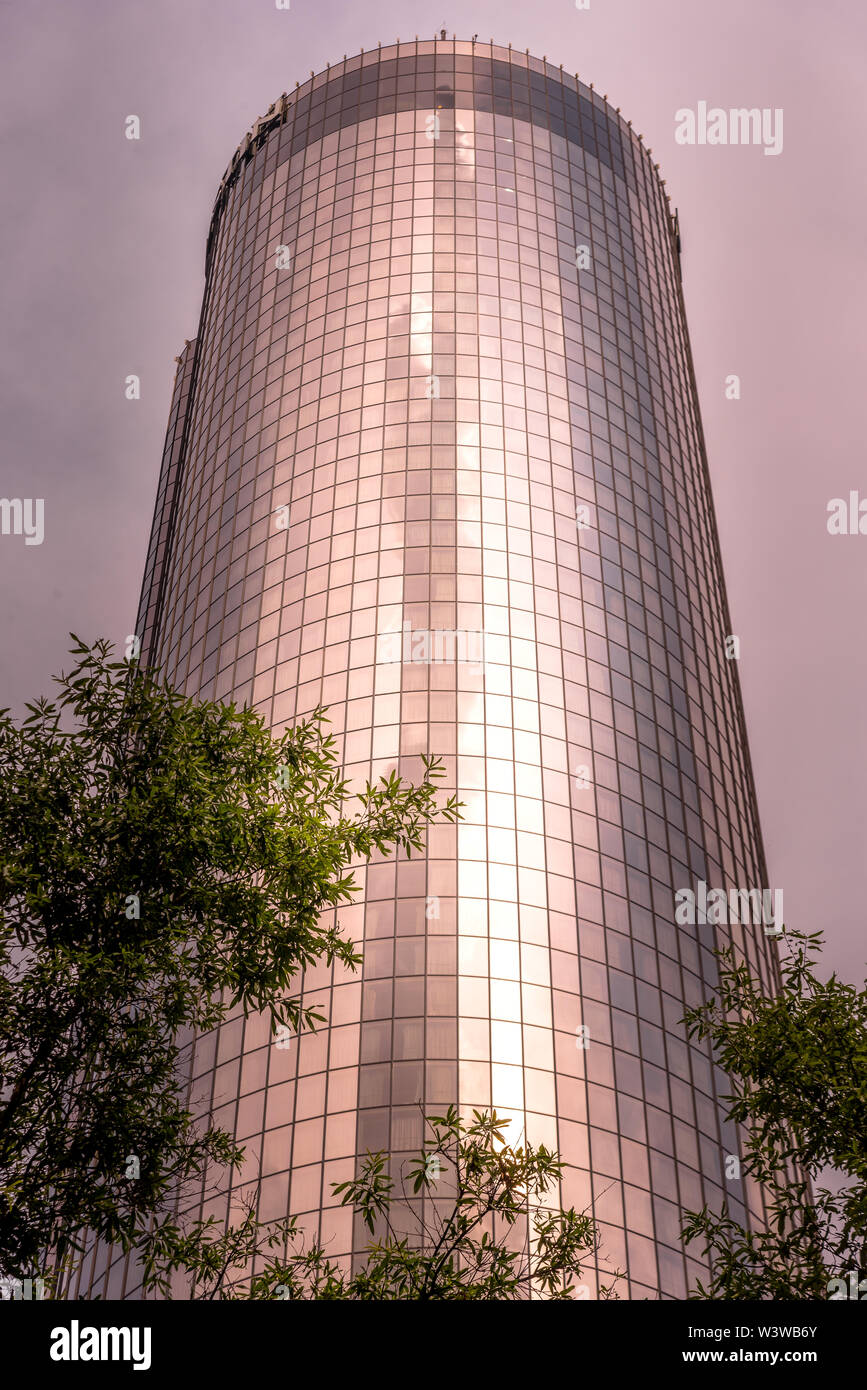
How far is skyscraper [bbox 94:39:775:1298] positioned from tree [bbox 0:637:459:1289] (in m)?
37.1

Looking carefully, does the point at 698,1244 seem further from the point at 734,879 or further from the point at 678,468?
the point at 678,468

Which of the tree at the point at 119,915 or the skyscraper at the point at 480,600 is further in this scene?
the skyscraper at the point at 480,600

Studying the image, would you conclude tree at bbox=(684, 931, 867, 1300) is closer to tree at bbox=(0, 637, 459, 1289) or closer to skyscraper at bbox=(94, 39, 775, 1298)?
tree at bbox=(0, 637, 459, 1289)

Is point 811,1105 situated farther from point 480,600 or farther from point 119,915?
point 480,600

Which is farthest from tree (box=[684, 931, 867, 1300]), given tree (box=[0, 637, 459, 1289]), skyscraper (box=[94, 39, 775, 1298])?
skyscraper (box=[94, 39, 775, 1298])

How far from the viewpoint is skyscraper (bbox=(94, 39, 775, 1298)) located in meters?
58.5

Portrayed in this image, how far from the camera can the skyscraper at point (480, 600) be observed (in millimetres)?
58531

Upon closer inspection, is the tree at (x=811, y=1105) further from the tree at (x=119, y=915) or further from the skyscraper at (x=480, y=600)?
the skyscraper at (x=480, y=600)

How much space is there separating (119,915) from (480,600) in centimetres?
5644

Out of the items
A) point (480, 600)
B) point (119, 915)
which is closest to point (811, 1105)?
point (119, 915)

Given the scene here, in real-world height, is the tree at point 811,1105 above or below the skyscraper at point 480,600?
below

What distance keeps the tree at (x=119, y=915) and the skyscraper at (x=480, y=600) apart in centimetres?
3705

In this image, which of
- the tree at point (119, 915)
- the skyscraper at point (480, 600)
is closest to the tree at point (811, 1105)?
the tree at point (119, 915)

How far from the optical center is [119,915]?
18062 mm
